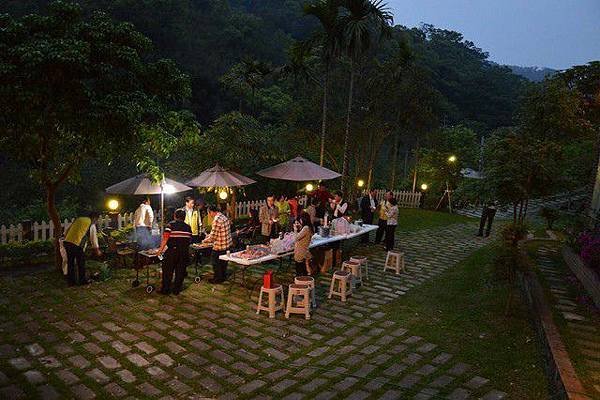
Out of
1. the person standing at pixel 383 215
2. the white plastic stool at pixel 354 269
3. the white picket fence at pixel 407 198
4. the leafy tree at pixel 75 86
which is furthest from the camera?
the white picket fence at pixel 407 198

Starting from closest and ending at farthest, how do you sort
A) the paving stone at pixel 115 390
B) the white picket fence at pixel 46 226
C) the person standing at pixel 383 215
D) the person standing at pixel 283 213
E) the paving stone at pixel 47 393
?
1. the paving stone at pixel 47 393
2. the paving stone at pixel 115 390
3. the white picket fence at pixel 46 226
4. the person standing at pixel 383 215
5. the person standing at pixel 283 213

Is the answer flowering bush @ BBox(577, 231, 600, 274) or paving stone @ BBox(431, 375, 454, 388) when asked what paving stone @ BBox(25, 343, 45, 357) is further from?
flowering bush @ BBox(577, 231, 600, 274)

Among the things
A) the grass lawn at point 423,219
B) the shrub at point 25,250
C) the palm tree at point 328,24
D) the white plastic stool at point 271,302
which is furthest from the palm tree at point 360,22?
the shrub at point 25,250

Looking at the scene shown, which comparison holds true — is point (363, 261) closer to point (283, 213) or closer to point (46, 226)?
point (283, 213)

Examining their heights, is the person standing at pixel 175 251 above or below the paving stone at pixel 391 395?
above

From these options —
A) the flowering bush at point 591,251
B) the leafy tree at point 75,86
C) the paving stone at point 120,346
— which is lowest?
the paving stone at point 120,346

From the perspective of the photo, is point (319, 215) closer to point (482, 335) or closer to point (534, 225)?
point (482, 335)

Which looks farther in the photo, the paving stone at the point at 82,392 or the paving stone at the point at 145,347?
the paving stone at the point at 145,347

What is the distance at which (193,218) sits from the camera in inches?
477

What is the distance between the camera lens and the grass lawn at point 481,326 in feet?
20.6

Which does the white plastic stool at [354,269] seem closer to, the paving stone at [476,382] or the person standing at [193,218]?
the paving stone at [476,382]

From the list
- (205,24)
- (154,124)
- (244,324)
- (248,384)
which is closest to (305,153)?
(154,124)

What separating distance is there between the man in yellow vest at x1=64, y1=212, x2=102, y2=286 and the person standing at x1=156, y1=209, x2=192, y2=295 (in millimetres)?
1677

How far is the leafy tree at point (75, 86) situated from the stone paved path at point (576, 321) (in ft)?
26.8
